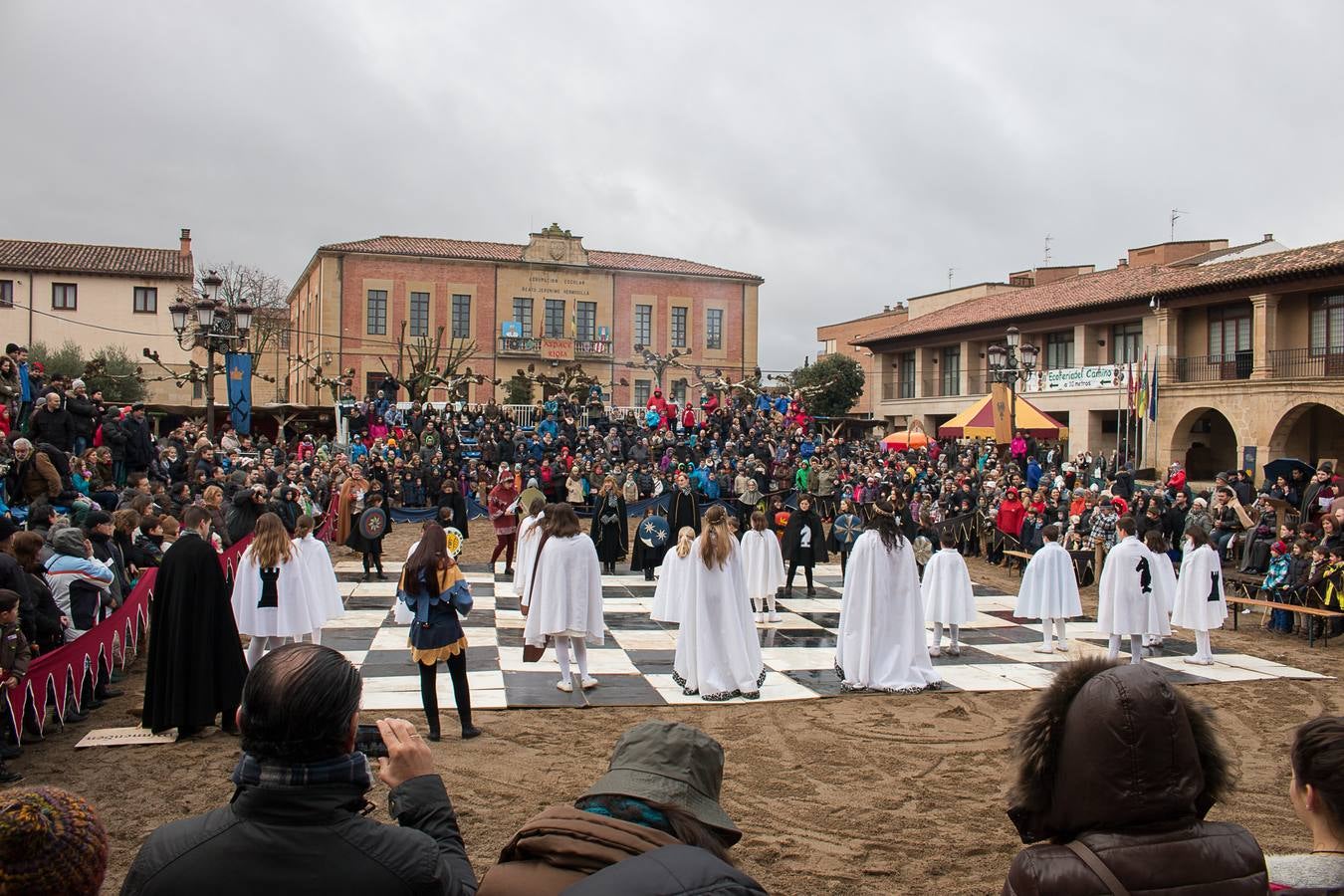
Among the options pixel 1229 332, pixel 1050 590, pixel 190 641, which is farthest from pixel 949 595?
pixel 1229 332

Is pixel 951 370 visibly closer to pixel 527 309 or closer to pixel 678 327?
pixel 678 327

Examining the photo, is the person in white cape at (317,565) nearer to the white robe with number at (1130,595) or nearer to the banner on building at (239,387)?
the banner on building at (239,387)

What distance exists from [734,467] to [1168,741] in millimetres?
23445

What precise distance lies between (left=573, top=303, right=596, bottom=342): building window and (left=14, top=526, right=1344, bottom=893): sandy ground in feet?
142

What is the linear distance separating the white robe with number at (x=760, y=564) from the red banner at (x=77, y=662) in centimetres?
700

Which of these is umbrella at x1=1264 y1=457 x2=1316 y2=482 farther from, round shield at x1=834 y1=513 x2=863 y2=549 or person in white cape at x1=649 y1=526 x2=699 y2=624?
person in white cape at x1=649 y1=526 x2=699 y2=624

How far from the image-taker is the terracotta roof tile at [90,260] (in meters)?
46.4

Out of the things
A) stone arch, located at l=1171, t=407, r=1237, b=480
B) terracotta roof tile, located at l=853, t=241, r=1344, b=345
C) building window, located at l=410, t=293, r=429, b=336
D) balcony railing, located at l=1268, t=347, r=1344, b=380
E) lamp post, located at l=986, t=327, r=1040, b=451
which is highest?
building window, located at l=410, t=293, r=429, b=336

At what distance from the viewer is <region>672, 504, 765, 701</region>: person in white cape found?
924 centimetres

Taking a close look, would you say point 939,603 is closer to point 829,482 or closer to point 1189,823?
point 1189,823

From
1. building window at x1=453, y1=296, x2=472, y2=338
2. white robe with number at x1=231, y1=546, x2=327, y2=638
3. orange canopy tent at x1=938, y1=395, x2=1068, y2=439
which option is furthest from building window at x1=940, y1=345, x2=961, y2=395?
white robe with number at x1=231, y1=546, x2=327, y2=638

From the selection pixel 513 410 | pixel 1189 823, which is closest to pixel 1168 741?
pixel 1189 823

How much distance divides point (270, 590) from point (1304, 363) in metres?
30.0

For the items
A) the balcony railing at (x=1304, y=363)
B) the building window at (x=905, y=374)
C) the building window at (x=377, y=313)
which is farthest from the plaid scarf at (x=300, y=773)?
the building window at (x=377, y=313)
